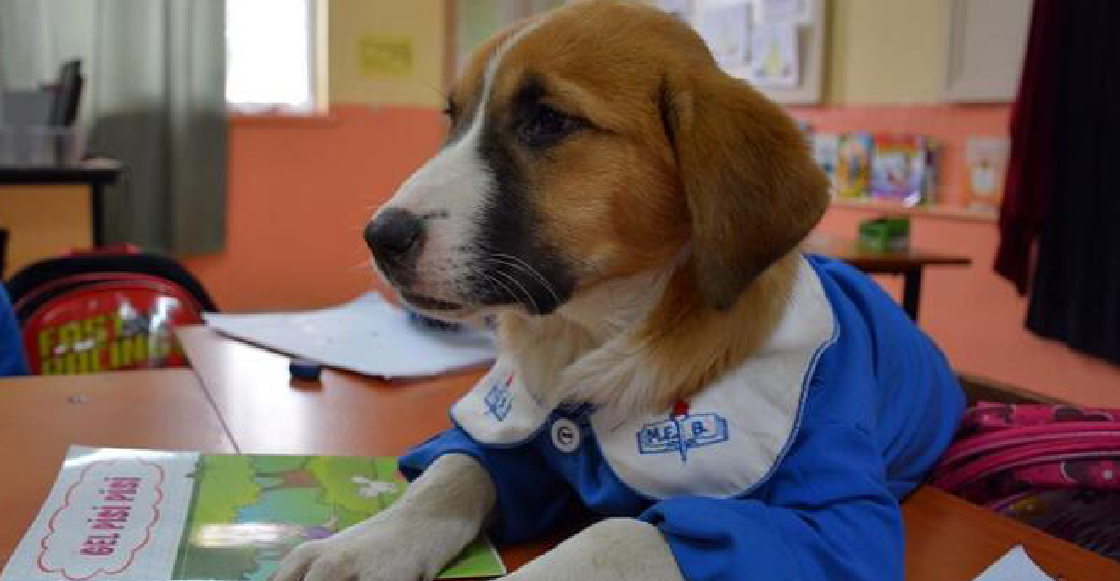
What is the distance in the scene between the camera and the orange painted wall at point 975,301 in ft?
10.1

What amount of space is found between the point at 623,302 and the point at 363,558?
0.29 metres

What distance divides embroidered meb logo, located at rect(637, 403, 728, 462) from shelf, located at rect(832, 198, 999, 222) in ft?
8.10

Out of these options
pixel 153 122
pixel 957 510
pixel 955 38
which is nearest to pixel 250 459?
pixel 957 510

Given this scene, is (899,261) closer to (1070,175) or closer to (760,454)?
(1070,175)

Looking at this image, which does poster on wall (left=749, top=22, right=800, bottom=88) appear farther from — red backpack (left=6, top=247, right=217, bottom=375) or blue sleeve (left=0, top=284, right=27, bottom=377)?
blue sleeve (left=0, top=284, right=27, bottom=377)

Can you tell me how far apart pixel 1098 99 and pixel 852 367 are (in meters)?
2.42

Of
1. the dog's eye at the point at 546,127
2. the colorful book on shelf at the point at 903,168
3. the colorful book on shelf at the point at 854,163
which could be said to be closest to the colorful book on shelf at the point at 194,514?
the dog's eye at the point at 546,127

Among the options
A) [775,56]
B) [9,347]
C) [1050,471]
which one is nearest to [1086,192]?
[775,56]

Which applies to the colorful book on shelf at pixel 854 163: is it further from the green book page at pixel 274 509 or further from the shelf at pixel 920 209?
the green book page at pixel 274 509

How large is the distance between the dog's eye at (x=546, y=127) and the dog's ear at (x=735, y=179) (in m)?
0.08

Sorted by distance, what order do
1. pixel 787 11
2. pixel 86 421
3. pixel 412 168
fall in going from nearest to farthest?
pixel 86 421 → pixel 412 168 → pixel 787 11

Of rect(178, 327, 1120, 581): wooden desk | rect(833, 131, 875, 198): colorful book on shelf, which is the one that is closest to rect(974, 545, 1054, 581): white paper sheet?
rect(178, 327, 1120, 581): wooden desk

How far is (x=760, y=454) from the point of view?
2.41 feet

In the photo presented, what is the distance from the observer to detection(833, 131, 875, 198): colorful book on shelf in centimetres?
373
